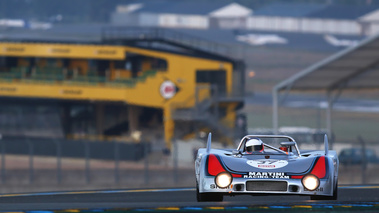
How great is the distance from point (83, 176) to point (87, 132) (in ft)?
55.7

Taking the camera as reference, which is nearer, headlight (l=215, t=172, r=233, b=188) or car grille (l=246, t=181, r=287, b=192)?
car grille (l=246, t=181, r=287, b=192)

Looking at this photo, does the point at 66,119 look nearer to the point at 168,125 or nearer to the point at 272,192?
the point at 168,125

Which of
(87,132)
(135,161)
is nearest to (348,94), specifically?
(87,132)

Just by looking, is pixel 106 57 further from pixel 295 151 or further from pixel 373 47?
pixel 295 151

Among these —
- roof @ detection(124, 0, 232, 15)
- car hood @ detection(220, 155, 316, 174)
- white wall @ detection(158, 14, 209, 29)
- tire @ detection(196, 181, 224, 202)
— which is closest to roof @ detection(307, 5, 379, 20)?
white wall @ detection(158, 14, 209, 29)

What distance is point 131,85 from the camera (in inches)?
1768

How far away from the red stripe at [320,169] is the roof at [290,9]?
119 metres

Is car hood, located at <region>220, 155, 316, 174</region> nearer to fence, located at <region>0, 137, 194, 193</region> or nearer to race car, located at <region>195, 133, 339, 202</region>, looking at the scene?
race car, located at <region>195, 133, 339, 202</region>

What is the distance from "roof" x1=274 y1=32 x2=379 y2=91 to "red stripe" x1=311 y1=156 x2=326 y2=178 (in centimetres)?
1965

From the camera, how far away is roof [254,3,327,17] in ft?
426

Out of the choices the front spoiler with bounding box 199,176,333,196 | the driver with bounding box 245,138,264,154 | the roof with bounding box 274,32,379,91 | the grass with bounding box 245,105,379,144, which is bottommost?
the grass with bounding box 245,105,379,144

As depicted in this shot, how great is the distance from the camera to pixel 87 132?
4803 cm

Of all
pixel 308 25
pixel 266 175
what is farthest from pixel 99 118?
pixel 308 25

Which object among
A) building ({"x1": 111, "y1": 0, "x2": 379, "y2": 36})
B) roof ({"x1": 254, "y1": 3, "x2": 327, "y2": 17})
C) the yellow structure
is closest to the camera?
the yellow structure
